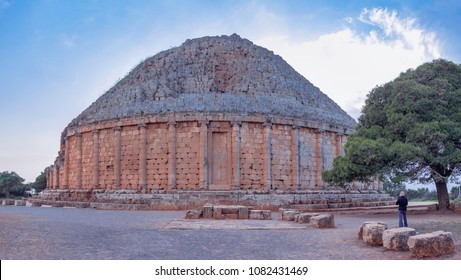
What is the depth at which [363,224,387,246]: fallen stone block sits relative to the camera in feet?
37.7

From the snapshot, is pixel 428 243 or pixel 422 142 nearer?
pixel 428 243

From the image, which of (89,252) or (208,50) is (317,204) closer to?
(208,50)

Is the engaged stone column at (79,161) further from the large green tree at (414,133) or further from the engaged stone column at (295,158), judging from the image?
the large green tree at (414,133)

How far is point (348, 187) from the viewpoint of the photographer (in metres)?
36.2

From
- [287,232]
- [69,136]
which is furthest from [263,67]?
[287,232]

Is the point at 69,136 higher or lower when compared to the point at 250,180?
higher

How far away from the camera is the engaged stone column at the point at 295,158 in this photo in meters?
32.4

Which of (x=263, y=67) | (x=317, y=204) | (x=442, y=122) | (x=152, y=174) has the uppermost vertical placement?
(x=263, y=67)

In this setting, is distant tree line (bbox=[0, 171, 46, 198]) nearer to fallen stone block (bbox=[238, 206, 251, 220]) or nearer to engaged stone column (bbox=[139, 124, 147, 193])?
engaged stone column (bbox=[139, 124, 147, 193])

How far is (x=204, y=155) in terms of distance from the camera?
30828 mm

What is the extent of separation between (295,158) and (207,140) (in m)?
6.51

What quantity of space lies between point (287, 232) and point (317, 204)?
55.9ft
